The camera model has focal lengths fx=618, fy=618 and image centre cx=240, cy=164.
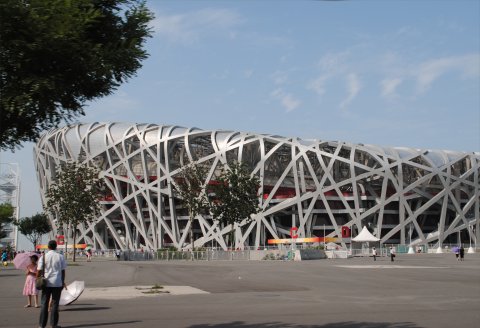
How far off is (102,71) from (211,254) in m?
54.5

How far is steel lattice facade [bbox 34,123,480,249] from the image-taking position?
87750mm

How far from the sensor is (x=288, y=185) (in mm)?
93875

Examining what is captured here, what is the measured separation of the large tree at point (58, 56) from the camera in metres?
7.69

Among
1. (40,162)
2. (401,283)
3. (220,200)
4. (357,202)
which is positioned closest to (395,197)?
(357,202)

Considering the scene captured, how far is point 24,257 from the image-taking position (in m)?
16.9

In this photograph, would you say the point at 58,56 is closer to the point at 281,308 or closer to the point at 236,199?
the point at 281,308

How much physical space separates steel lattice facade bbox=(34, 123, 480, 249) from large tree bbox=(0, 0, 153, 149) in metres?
78.1

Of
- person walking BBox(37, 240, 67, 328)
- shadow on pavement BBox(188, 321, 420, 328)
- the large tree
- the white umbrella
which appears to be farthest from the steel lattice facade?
the large tree

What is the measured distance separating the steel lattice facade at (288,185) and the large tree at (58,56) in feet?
256

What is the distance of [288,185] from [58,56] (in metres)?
86.4

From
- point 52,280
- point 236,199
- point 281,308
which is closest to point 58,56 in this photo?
point 52,280

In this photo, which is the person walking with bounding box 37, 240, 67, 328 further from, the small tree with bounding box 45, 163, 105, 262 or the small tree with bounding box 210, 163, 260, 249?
the small tree with bounding box 210, 163, 260, 249

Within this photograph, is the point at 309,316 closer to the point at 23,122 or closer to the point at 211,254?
the point at 23,122

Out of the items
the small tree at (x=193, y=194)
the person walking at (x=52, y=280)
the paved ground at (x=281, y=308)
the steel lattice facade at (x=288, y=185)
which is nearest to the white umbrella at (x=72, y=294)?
the paved ground at (x=281, y=308)
